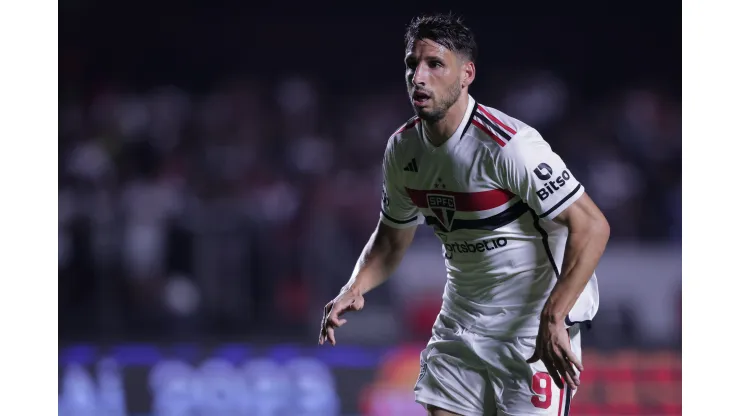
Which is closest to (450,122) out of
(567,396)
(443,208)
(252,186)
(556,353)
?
(443,208)

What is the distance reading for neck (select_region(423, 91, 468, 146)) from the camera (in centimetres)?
259

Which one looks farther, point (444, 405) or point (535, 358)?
point (444, 405)

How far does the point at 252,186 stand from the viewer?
6539 mm

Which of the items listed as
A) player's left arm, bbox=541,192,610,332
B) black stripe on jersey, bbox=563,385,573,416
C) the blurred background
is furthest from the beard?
the blurred background

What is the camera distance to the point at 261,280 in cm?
642

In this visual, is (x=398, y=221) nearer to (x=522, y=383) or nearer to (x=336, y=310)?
(x=336, y=310)

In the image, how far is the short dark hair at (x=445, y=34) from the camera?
259 cm

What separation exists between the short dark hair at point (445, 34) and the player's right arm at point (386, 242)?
14.4 inches

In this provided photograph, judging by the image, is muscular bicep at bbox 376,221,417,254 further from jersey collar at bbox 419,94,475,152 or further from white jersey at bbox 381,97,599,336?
jersey collar at bbox 419,94,475,152

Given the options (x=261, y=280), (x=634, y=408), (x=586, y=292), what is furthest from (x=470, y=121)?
(x=261, y=280)

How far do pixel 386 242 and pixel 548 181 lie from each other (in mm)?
691

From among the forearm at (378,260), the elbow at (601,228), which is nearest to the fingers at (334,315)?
the forearm at (378,260)

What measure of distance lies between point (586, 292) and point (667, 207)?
400cm

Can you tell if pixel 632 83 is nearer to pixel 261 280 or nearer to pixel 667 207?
pixel 667 207
